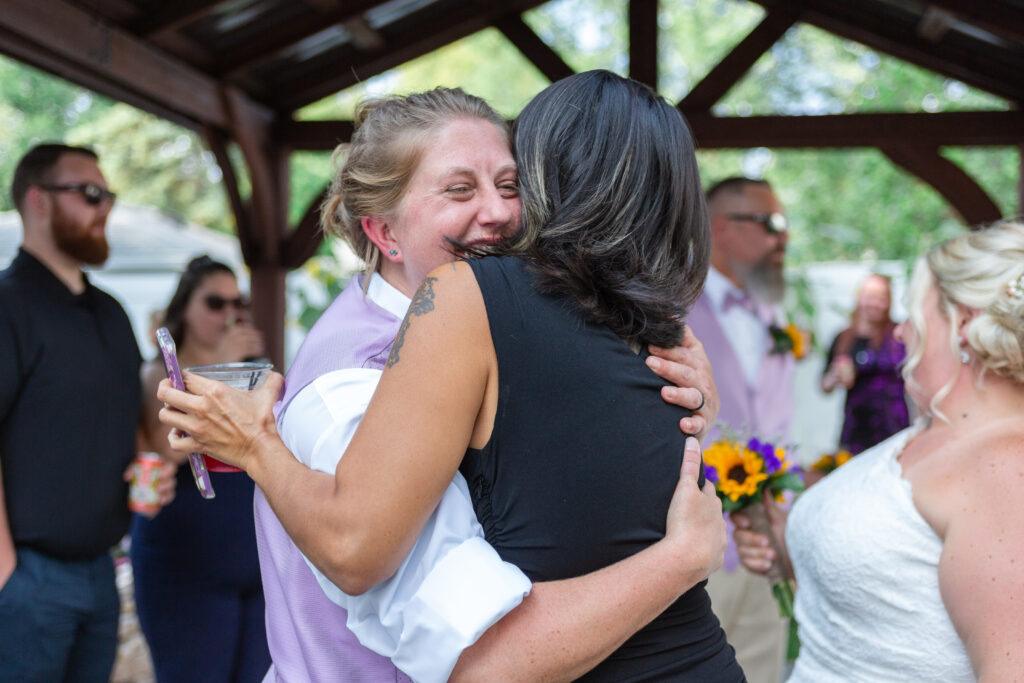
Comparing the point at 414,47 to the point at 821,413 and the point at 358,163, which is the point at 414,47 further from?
the point at 821,413

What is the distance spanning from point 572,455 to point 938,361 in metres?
1.17

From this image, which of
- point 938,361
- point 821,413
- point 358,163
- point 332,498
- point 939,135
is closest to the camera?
point 332,498

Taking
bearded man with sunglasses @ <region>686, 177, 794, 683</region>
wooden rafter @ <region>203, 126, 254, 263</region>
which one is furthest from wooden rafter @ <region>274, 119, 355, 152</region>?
bearded man with sunglasses @ <region>686, 177, 794, 683</region>

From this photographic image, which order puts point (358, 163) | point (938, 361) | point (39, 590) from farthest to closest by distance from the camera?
point (39, 590) → point (938, 361) → point (358, 163)

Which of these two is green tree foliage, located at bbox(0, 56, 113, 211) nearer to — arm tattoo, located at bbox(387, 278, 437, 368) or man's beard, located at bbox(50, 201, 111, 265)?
man's beard, located at bbox(50, 201, 111, 265)

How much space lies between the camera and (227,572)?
10.5 ft

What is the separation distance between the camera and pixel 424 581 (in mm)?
1272

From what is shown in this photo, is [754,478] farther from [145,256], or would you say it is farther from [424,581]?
[145,256]

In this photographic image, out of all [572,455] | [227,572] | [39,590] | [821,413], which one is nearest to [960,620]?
[572,455]

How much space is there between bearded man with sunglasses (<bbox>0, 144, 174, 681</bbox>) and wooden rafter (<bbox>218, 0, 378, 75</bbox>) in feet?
7.56

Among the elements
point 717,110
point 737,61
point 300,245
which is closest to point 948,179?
point 737,61

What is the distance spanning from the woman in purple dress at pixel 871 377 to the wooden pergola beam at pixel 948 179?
1.00 meters

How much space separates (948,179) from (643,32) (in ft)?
7.46

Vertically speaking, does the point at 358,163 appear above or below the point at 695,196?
above
